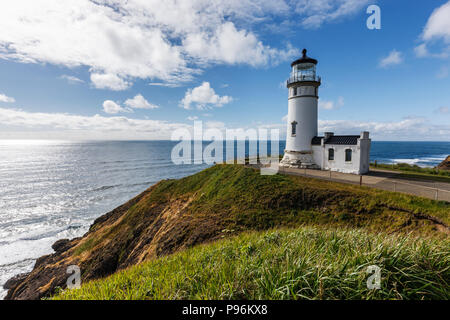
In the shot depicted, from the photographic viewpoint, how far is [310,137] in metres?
20.8

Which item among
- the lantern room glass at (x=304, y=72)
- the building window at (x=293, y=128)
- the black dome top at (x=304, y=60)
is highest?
the black dome top at (x=304, y=60)

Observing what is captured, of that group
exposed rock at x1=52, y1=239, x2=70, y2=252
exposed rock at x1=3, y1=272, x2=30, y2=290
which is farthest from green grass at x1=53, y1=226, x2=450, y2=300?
exposed rock at x1=52, y1=239, x2=70, y2=252

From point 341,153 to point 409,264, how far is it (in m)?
18.1

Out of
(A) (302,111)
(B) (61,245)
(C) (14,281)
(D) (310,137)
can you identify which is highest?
(A) (302,111)

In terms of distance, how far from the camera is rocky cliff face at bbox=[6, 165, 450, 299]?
1008cm

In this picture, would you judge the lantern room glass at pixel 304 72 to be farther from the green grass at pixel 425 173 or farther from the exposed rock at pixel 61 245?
the exposed rock at pixel 61 245

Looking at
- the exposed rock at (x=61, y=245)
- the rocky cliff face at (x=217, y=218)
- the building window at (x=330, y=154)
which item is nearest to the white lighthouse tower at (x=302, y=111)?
the building window at (x=330, y=154)

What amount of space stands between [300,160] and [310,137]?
9.12ft

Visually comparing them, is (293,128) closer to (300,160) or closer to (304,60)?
(300,160)

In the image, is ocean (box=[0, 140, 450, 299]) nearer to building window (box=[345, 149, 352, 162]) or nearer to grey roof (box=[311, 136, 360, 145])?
grey roof (box=[311, 136, 360, 145])

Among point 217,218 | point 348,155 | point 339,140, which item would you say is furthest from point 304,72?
point 217,218

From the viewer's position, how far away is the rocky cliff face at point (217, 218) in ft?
33.1

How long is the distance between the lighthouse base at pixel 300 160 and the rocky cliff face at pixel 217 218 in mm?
6721
